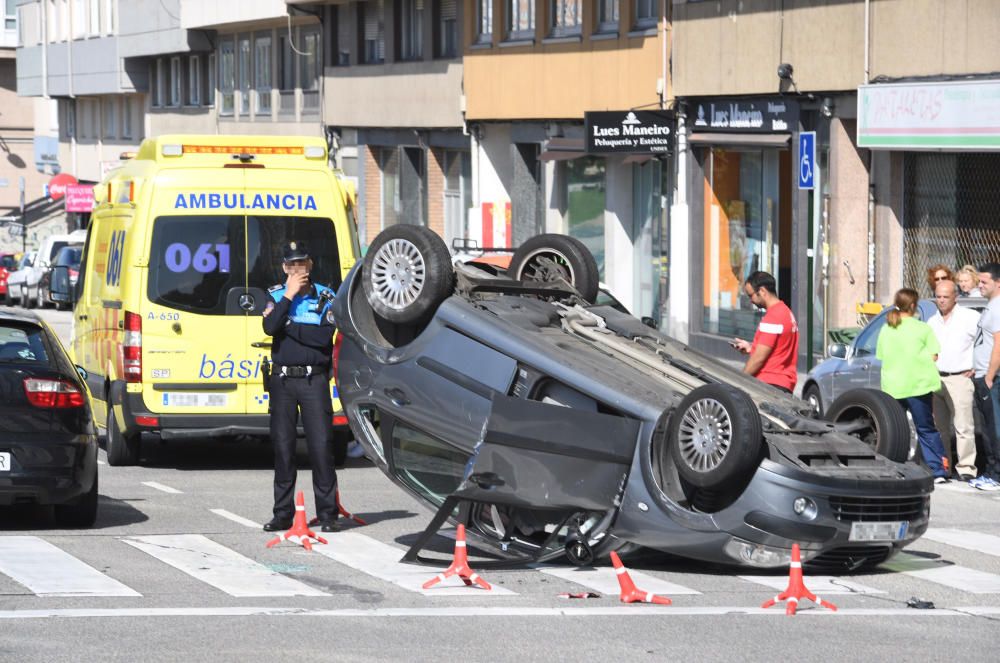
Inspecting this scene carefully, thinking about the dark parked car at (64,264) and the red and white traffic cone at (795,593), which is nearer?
the red and white traffic cone at (795,593)

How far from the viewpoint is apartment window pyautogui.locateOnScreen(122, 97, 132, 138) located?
62.9 m

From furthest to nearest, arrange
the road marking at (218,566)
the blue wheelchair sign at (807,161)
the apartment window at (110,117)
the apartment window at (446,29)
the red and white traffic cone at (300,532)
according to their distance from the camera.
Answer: the apartment window at (110,117) → the apartment window at (446,29) → the blue wheelchair sign at (807,161) → the red and white traffic cone at (300,532) → the road marking at (218,566)

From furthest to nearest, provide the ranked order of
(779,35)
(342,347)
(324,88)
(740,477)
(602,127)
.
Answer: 1. (324,88)
2. (602,127)
3. (779,35)
4. (342,347)
5. (740,477)

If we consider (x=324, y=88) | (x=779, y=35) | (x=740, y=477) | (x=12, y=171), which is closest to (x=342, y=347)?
(x=740, y=477)

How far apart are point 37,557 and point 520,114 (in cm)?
2508

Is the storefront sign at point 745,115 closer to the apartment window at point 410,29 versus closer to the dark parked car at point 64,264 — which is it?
the dark parked car at point 64,264

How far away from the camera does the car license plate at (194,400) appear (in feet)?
51.6

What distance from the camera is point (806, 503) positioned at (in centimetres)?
970

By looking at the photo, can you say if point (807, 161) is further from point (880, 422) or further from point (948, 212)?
point (880, 422)

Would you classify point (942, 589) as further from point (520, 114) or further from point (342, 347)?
point (520, 114)

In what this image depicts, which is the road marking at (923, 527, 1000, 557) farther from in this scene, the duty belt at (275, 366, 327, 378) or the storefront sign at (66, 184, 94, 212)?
the storefront sign at (66, 184, 94, 212)

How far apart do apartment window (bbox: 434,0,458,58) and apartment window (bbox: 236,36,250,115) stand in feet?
41.3

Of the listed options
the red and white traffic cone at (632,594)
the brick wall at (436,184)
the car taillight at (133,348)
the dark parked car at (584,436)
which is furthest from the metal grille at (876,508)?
the brick wall at (436,184)

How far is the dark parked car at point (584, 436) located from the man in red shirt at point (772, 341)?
2767mm
